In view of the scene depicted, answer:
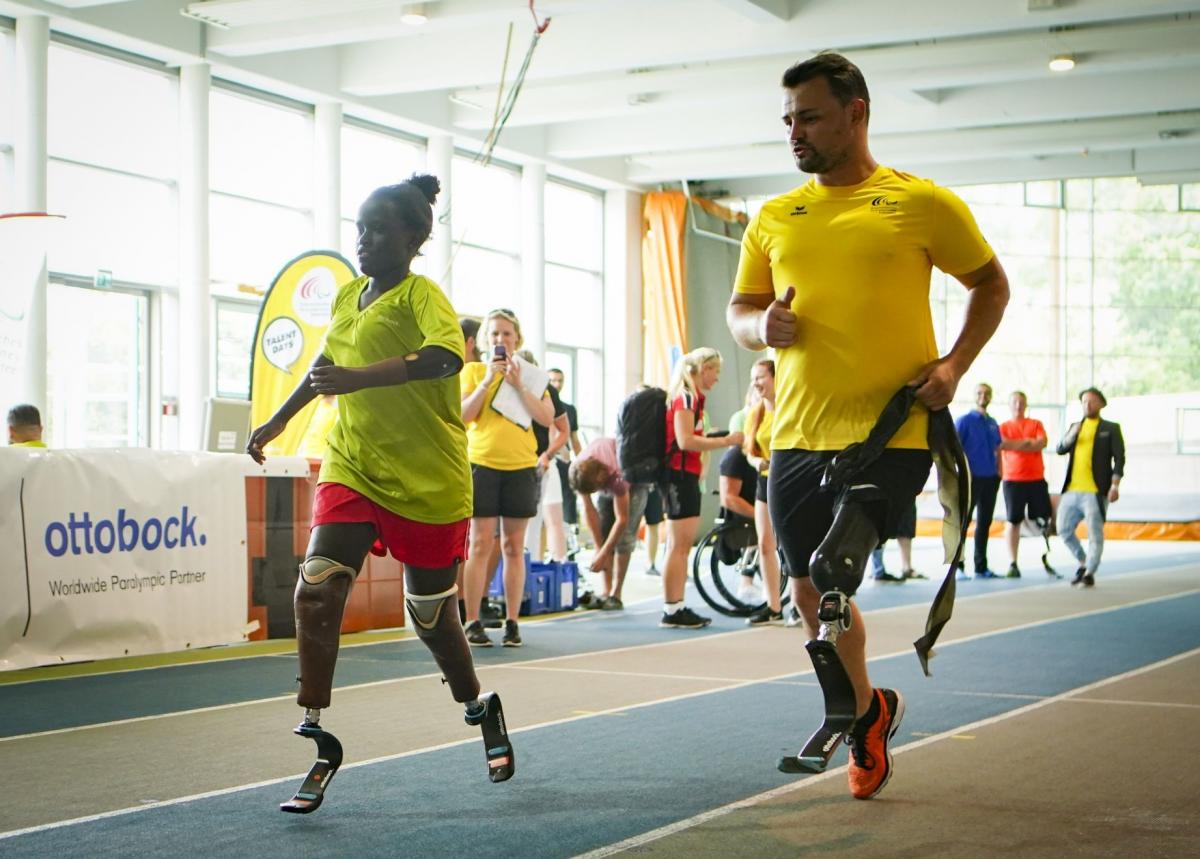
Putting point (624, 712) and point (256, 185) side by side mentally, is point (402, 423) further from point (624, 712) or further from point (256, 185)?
point (256, 185)

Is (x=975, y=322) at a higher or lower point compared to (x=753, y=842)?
higher

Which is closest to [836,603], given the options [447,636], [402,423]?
[447,636]

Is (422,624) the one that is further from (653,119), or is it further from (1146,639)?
(653,119)

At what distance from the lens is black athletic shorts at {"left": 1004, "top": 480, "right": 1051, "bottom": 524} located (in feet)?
52.1

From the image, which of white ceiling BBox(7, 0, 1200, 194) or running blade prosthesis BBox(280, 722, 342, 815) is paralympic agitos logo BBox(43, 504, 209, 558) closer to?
running blade prosthesis BBox(280, 722, 342, 815)

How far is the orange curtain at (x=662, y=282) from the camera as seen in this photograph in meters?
22.9

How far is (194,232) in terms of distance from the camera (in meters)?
15.0

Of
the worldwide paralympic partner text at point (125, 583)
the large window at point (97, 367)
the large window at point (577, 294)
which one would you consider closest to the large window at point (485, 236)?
the large window at point (577, 294)

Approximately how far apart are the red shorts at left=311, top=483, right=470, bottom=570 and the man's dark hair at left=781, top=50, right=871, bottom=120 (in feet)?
4.91

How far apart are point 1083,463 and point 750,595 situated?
448 cm

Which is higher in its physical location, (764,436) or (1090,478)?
(764,436)

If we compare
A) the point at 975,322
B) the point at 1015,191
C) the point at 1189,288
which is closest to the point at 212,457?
the point at 975,322

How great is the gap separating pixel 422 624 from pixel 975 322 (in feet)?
5.52

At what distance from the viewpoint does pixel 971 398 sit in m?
31.4
